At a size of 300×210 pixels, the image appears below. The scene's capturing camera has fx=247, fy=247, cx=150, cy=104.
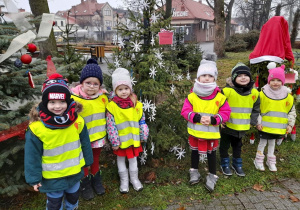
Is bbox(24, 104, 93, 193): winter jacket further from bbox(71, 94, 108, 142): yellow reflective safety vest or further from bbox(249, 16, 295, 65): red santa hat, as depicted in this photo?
bbox(249, 16, 295, 65): red santa hat

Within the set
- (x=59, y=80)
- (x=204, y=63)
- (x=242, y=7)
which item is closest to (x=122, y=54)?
(x=204, y=63)

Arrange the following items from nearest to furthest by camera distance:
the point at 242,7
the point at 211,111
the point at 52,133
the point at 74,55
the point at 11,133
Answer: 1. the point at 52,133
2. the point at 11,133
3. the point at 211,111
4. the point at 74,55
5. the point at 242,7

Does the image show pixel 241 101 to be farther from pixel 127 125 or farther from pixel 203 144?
pixel 127 125

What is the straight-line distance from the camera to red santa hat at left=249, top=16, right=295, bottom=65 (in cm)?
462

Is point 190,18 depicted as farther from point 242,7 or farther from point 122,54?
point 122,54

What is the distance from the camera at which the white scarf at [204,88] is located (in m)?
3.24

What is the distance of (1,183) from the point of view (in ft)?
9.43

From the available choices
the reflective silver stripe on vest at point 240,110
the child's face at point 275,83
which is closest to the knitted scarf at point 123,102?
the reflective silver stripe on vest at point 240,110

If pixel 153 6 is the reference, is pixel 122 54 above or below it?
below

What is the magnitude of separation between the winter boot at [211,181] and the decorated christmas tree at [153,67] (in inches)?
27.4

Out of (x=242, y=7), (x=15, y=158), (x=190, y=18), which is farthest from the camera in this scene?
(x=190, y=18)

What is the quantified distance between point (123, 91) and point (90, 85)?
16.6 inches

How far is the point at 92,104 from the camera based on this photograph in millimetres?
3135

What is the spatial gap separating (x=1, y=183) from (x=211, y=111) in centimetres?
271
